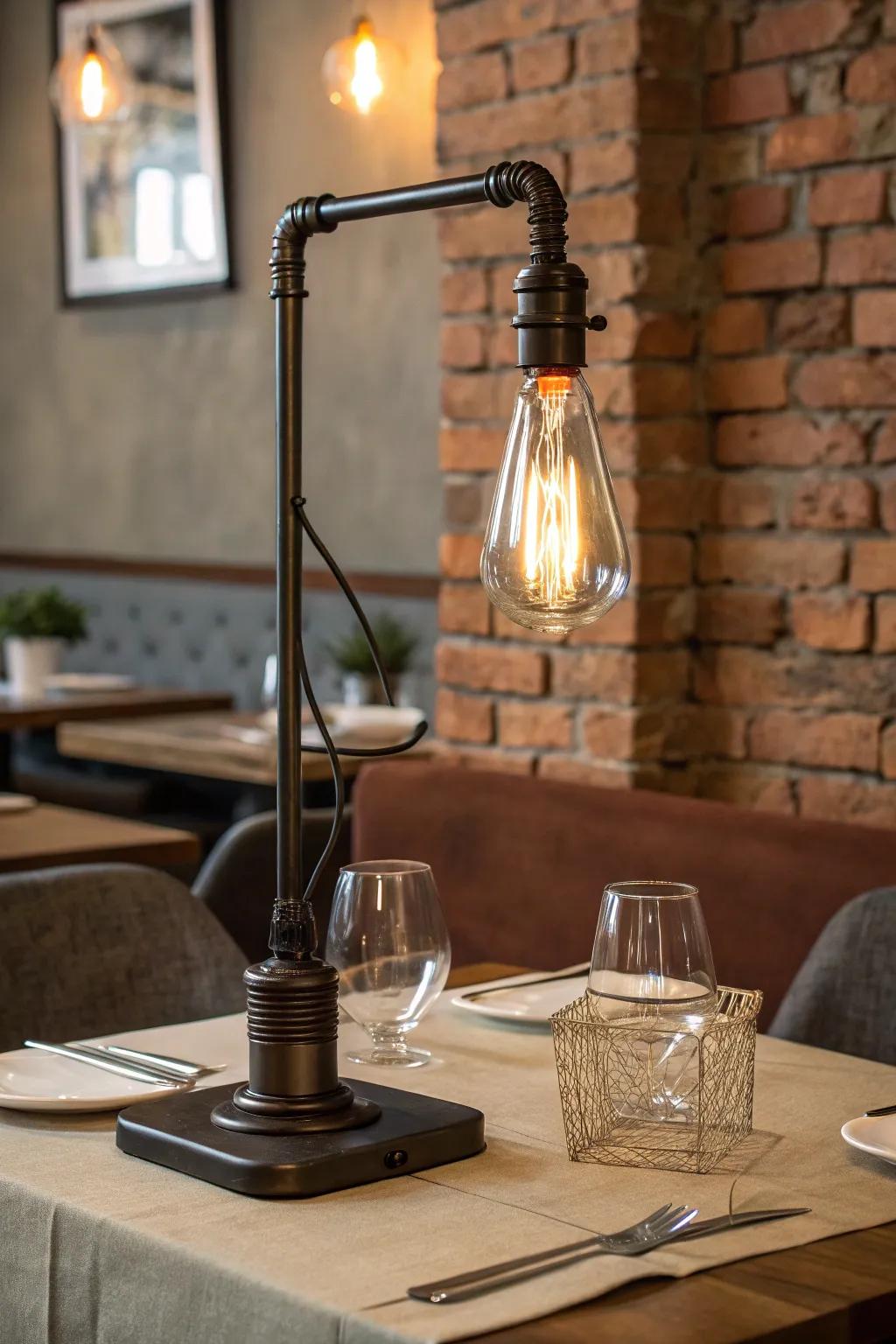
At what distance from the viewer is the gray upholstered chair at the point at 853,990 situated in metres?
1.88

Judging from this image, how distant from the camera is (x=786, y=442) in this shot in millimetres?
2486

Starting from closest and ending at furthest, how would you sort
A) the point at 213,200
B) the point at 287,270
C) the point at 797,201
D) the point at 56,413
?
the point at 287,270
the point at 797,201
the point at 213,200
the point at 56,413

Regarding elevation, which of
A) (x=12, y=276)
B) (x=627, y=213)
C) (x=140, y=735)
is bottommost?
(x=140, y=735)

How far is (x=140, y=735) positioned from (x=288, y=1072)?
3102 mm

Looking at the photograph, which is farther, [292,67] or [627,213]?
[292,67]

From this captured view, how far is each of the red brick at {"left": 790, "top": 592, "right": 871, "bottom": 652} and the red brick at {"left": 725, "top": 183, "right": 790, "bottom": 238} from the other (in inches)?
19.8

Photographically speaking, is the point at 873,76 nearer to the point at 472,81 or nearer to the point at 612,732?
the point at 472,81

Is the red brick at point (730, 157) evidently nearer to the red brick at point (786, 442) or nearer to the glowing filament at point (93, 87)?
the red brick at point (786, 442)

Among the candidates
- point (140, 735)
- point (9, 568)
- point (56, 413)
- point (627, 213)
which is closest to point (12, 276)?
point (56, 413)

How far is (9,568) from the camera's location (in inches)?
266

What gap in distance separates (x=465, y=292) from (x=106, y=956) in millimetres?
1204

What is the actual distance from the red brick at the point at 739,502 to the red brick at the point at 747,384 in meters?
0.10

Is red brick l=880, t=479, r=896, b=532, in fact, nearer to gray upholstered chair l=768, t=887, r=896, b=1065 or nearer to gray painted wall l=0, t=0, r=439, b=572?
gray upholstered chair l=768, t=887, r=896, b=1065

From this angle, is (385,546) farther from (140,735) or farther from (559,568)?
(559,568)
